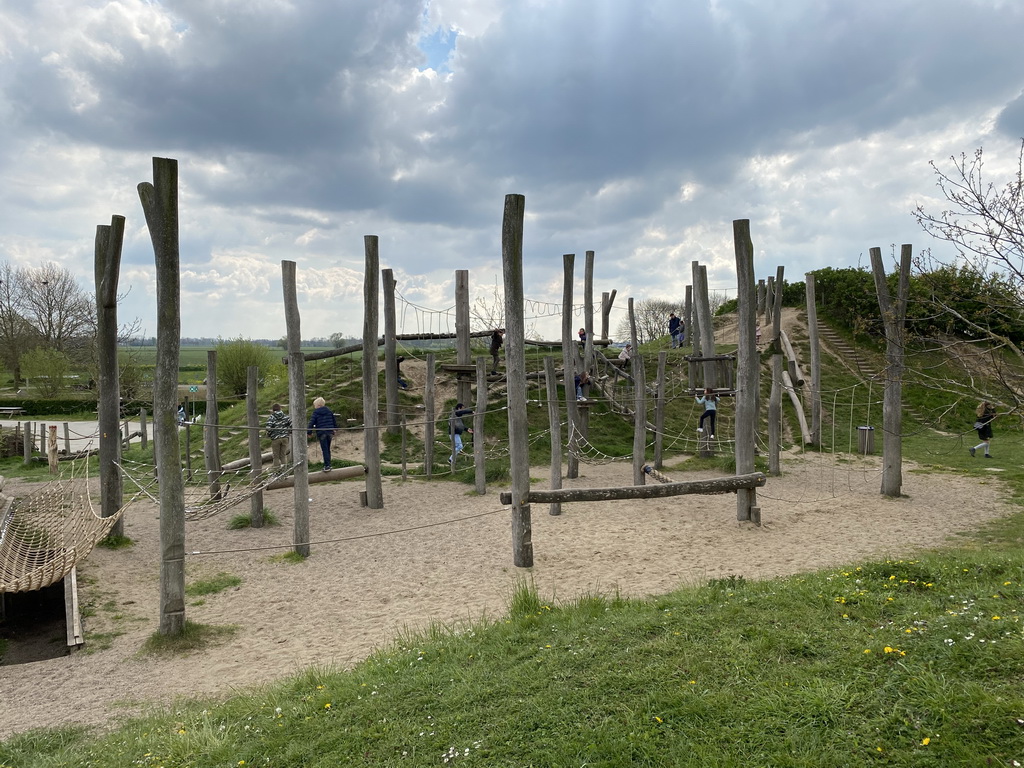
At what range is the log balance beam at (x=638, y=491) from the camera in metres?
8.52

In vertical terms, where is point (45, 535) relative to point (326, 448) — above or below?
below

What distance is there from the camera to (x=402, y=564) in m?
8.74

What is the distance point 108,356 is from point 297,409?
2.94 m

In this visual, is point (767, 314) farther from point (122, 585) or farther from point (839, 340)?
point (122, 585)

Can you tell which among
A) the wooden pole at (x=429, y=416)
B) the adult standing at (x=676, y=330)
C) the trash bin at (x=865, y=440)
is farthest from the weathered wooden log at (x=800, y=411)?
the wooden pole at (x=429, y=416)

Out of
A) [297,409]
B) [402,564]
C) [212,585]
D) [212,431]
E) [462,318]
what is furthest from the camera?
[462,318]

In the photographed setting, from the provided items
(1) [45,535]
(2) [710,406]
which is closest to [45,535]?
(1) [45,535]

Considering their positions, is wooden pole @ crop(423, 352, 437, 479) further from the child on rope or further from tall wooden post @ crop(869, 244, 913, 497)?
tall wooden post @ crop(869, 244, 913, 497)

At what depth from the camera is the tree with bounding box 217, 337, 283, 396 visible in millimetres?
27906

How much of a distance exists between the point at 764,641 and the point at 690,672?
23.9 inches

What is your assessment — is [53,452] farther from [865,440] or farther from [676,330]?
[676,330]

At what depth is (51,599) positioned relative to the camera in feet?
27.2

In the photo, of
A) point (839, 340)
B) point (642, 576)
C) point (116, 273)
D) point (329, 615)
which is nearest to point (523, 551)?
point (642, 576)

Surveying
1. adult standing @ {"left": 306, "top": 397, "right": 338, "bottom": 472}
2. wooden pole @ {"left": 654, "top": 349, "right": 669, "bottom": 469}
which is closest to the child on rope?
wooden pole @ {"left": 654, "top": 349, "right": 669, "bottom": 469}
